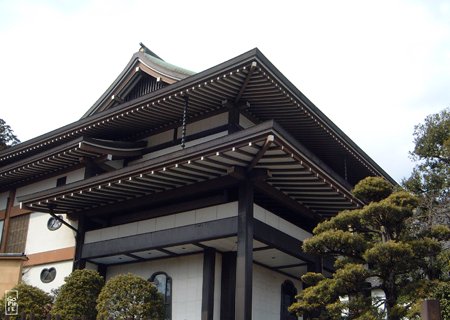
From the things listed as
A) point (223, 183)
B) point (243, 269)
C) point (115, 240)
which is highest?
point (223, 183)

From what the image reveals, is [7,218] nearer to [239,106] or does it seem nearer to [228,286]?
[228,286]

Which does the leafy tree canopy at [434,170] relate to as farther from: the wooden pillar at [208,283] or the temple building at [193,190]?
the wooden pillar at [208,283]

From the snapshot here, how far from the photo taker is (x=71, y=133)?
59.1ft

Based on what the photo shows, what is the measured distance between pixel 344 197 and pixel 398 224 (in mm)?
3398

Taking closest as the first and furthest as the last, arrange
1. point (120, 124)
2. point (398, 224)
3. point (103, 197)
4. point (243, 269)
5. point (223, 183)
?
point (398, 224) < point (243, 269) < point (223, 183) < point (103, 197) < point (120, 124)

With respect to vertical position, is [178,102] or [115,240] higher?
[178,102]

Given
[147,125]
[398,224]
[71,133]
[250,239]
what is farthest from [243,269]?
[71,133]

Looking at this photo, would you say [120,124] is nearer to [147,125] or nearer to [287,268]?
[147,125]

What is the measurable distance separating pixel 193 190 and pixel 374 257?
529 centimetres

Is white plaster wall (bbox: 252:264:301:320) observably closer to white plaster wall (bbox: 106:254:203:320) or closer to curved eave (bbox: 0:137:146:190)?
white plaster wall (bbox: 106:254:203:320)

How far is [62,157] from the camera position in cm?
1798

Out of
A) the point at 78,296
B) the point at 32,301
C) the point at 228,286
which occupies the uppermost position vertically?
the point at 228,286

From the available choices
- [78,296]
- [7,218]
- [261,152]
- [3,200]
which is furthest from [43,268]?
[261,152]

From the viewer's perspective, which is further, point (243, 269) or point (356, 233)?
point (243, 269)
